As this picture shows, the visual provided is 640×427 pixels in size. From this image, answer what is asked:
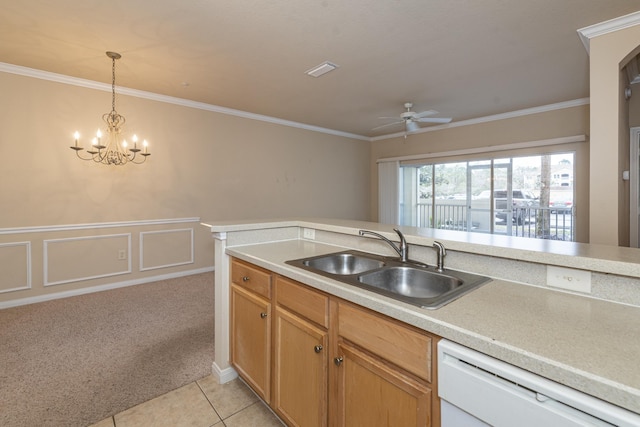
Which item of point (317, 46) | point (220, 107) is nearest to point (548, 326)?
point (317, 46)

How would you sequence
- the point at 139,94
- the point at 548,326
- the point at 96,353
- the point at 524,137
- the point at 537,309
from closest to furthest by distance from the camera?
the point at 548,326
the point at 537,309
the point at 96,353
the point at 139,94
the point at 524,137

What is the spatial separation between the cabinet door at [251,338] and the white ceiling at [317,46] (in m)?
2.08

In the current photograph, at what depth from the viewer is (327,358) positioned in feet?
4.20

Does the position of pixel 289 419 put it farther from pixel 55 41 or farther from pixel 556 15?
pixel 55 41

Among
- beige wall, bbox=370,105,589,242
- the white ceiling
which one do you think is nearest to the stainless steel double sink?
the white ceiling

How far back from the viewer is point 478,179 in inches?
219

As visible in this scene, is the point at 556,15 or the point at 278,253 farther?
the point at 556,15

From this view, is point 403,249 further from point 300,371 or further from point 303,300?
point 300,371

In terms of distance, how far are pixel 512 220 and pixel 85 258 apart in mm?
6330

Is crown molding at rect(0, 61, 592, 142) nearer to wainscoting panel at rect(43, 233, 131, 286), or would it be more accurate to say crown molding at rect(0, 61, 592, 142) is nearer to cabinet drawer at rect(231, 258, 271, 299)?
wainscoting panel at rect(43, 233, 131, 286)

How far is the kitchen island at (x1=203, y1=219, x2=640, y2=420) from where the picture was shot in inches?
27.0

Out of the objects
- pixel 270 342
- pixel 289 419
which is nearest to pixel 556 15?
pixel 270 342

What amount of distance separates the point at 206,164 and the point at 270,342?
11.8 feet

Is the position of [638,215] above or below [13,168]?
below
